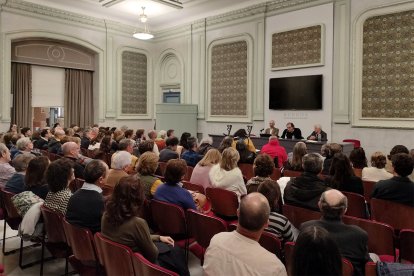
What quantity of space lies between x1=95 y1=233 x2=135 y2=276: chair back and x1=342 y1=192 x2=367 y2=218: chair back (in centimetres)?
212

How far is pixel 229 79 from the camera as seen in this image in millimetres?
Answer: 11070

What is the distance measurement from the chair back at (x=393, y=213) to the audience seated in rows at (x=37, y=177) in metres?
2.90

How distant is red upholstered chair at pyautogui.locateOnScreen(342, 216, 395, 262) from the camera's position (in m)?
2.45

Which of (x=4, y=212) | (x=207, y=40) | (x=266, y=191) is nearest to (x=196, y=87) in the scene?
(x=207, y=40)

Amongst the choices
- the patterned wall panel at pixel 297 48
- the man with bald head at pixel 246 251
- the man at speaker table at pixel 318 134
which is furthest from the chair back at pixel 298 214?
the patterned wall panel at pixel 297 48

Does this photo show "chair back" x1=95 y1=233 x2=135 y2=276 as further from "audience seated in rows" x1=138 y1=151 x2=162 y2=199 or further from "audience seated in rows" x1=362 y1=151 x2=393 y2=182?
"audience seated in rows" x1=362 y1=151 x2=393 y2=182

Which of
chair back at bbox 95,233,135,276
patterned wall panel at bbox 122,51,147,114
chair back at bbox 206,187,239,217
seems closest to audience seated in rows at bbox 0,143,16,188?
chair back at bbox 206,187,239,217

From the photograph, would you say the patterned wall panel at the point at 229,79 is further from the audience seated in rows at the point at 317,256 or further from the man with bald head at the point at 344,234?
the audience seated in rows at the point at 317,256

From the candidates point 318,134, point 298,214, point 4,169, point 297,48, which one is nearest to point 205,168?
point 298,214

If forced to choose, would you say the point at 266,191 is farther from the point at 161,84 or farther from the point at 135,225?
the point at 161,84

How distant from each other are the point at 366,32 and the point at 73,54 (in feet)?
28.5

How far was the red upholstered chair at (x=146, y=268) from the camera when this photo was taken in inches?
66.6

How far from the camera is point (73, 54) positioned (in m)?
11.7

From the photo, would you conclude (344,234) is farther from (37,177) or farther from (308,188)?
(37,177)
